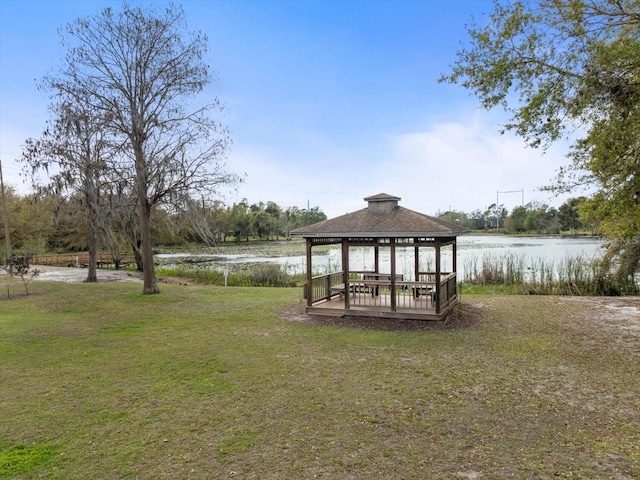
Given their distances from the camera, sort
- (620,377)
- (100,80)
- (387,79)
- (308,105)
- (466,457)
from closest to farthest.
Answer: (466,457) < (620,377) < (100,80) < (387,79) < (308,105)

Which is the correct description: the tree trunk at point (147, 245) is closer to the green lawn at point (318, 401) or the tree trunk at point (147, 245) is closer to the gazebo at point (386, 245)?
the green lawn at point (318, 401)

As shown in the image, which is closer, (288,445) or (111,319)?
(288,445)

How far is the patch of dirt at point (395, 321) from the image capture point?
294 inches

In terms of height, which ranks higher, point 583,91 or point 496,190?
point 496,190

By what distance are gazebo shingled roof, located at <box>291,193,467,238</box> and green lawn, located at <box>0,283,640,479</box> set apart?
188 centimetres

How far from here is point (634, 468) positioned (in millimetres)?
2902

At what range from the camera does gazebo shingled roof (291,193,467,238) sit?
7523 mm

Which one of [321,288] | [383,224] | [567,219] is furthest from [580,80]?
[567,219]

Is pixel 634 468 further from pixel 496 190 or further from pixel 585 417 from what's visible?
pixel 496 190

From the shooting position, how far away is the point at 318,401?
420cm

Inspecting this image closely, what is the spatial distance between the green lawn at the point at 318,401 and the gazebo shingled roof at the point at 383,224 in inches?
74.2

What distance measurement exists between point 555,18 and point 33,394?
8889 mm

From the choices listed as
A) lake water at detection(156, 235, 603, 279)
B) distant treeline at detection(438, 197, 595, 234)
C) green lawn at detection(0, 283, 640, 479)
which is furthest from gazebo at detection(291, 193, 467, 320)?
distant treeline at detection(438, 197, 595, 234)

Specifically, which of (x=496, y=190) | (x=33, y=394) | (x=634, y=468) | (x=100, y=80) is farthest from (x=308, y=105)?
(x=496, y=190)
